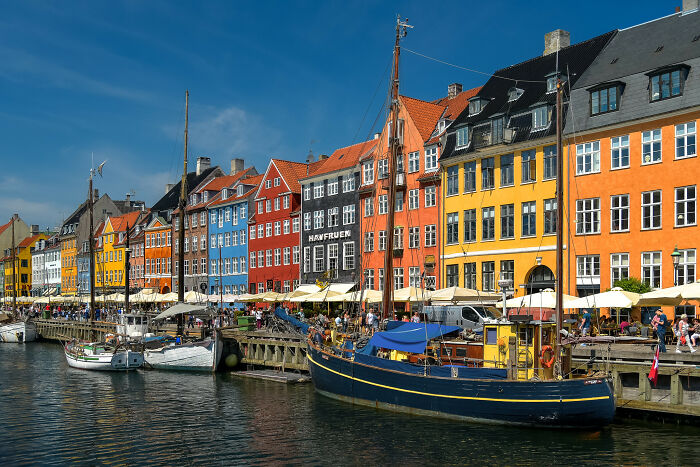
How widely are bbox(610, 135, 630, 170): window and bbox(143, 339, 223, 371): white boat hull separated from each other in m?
24.8

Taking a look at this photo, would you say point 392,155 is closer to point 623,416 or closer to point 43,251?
point 623,416

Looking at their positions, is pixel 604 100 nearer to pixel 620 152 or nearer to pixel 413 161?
pixel 620 152

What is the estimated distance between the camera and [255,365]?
1784 inches

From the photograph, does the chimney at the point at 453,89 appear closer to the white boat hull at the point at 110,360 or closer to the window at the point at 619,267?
the window at the point at 619,267

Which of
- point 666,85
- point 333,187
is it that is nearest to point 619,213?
point 666,85

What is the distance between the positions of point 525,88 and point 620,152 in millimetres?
10015

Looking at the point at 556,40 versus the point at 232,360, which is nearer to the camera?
the point at 232,360

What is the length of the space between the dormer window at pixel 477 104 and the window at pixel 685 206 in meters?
16.6

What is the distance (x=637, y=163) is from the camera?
4094 centimetres

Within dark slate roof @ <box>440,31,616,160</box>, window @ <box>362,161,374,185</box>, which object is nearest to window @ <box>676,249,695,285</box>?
dark slate roof @ <box>440,31,616,160</box>

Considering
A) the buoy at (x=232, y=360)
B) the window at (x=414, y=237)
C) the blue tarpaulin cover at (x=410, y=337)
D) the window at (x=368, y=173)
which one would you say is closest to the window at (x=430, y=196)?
the window at (x=414, y=237)

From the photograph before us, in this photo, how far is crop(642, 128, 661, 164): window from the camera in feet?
131

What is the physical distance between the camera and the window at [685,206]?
38.4 metres

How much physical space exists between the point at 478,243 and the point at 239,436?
28.7 metres
